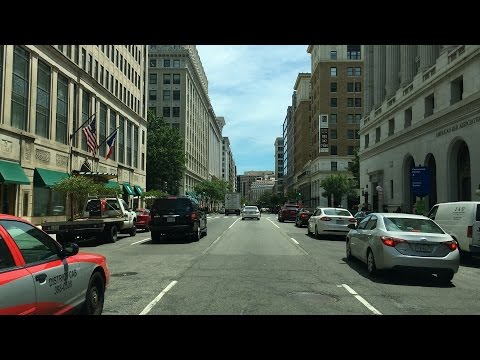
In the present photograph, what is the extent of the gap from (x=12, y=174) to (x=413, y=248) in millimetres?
24412

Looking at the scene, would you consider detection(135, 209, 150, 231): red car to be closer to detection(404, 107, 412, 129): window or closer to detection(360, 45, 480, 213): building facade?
Result: detection(360, 45, 480, 213): building facade

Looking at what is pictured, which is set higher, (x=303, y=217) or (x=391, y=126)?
(x=391, y=126)

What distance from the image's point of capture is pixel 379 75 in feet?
172

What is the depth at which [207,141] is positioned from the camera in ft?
460

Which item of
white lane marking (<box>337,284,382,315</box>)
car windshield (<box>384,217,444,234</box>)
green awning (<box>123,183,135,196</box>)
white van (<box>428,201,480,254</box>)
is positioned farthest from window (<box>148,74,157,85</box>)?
white lane marking (<box>337,284,382,315</box>)

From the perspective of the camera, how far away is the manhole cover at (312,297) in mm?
8734

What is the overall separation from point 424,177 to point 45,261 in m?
28.7

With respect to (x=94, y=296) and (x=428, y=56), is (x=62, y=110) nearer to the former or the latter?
(x=428, y=56)

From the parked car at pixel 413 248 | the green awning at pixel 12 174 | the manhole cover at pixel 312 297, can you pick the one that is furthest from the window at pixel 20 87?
the manhole cover at pixel 312 297

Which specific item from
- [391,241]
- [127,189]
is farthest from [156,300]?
[127,189]

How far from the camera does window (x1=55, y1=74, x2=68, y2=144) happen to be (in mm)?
37531
